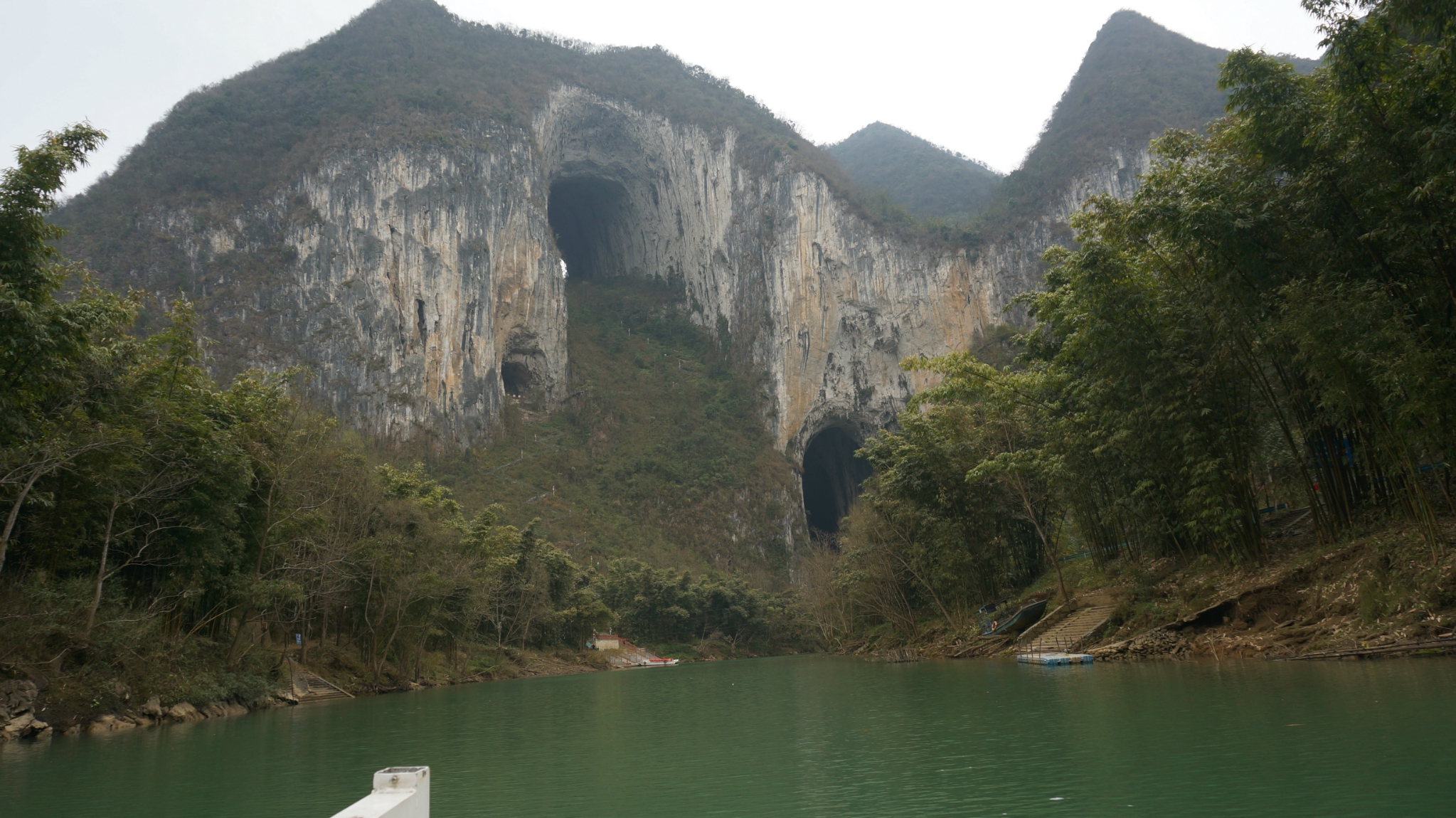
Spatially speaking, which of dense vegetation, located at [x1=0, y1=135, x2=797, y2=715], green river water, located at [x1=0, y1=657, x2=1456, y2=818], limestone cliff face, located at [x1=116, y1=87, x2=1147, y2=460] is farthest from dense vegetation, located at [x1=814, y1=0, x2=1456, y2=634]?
limestone cliff face, located at [x1=116, y1=87, x2=1147, y2=460]

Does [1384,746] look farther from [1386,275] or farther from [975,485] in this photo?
[975,485]

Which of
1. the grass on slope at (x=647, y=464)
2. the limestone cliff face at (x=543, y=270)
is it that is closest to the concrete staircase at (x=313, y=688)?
the grass on slope at (x=647, y=464)

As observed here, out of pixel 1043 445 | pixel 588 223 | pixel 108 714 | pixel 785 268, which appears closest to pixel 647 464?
pixel 785 268

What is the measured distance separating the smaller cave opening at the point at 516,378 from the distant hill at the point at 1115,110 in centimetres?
4057

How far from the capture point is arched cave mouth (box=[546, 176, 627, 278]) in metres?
82.1

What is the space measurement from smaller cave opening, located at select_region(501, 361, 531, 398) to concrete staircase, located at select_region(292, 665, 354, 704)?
45.5m

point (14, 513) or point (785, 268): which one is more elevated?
point (785, 268)

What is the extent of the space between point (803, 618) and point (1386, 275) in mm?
36626

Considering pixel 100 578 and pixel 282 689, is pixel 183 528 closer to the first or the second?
pixel 100 578

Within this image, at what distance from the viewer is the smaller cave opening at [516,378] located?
65.3m

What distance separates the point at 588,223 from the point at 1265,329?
83.2 m

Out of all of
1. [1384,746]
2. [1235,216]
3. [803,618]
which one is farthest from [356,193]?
[1384,746]

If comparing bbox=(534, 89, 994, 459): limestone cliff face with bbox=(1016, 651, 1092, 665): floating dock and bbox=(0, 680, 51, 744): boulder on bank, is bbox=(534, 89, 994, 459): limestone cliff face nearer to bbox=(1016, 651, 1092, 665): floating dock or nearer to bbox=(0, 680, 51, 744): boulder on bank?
bbox=(1016, 651, 1092, 665): floating dock

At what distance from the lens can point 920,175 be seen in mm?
102688
